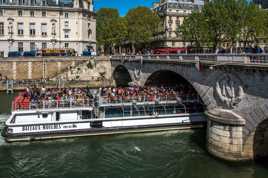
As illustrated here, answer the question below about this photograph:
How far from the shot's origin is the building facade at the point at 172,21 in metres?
86.8

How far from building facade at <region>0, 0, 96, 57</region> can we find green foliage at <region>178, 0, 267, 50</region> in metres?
33.4

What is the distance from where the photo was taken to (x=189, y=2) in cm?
9588

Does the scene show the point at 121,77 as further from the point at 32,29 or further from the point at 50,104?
the point at 50,104

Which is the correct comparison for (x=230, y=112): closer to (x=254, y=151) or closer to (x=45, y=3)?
(x=254, y=151)

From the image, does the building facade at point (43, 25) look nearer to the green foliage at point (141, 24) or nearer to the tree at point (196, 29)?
the green foliage at point (141, 24)

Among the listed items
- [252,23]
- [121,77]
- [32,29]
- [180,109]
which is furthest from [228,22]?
[32,29]

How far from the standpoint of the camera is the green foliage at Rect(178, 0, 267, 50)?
166ft

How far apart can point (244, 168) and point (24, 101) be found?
19336mm

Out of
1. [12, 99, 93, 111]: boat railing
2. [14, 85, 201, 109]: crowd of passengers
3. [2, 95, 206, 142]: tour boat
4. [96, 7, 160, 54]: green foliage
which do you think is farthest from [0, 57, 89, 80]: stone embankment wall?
[2, 95, 206, 142]: tour boat

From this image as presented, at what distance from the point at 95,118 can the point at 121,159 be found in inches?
295

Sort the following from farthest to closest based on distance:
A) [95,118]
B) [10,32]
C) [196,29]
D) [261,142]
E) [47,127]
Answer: [10,32] < [196,29] < [95,118] < [47,127] < [261,142]

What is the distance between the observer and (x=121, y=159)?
951 inches

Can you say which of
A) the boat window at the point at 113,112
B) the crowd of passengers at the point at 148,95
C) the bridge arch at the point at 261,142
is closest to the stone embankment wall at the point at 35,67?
the crowd of passengers at the point at 148,95

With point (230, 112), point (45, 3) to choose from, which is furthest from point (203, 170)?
point (45, 3)
